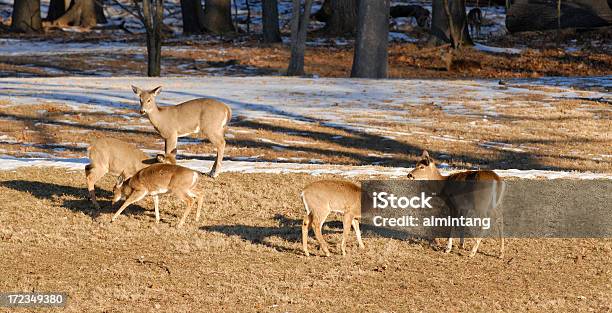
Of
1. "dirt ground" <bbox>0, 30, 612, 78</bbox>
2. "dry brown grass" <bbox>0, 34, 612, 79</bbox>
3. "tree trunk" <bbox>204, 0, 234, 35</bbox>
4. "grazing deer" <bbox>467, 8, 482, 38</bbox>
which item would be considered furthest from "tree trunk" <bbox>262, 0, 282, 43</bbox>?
"grazing deer" <bbox>467, 8, 482, 38</bbox>

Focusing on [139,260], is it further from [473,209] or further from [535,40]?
[535,40]

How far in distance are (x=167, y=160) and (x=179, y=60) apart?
955 inches

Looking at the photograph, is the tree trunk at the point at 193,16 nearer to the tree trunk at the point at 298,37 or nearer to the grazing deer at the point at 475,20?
the grazing deer at the point at 475,20

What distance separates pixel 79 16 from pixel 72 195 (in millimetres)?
39210

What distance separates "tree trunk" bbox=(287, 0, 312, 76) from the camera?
28.7m

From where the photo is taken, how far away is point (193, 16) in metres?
44.3

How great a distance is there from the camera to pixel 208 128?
12086 mm

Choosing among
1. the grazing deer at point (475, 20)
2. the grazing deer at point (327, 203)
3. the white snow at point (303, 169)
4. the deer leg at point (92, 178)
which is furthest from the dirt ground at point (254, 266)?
the grazing deer at point (475, 20)

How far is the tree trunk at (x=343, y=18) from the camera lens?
4141 centimetres

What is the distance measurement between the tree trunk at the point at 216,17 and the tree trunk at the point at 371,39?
15.9m

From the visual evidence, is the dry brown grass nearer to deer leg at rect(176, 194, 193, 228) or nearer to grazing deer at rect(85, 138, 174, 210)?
grazing deer at rect(85, 138, 174, 210)

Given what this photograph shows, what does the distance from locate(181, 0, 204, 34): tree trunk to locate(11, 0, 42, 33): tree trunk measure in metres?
7.04

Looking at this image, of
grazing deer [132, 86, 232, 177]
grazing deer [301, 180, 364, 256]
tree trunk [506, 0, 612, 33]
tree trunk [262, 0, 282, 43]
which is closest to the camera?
grazing deer [301, 180, 364, 256]

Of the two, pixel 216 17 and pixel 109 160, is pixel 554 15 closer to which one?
pixel 216 17
